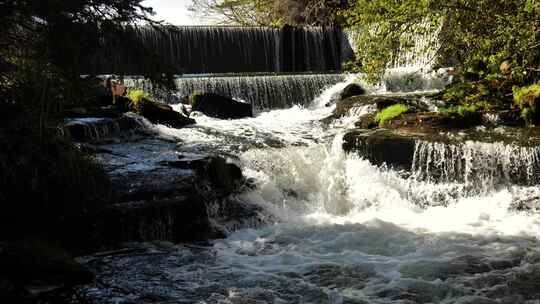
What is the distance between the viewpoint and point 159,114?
528 inches

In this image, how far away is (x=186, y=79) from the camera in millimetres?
16406

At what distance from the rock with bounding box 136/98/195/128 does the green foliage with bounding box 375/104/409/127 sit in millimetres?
4593

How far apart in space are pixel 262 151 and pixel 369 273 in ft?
15.3

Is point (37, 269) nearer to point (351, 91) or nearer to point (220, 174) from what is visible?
point (220, 174)

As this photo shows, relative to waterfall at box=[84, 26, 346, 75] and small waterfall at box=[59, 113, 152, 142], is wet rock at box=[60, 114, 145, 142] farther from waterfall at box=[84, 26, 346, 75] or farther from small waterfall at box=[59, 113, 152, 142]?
waterfall at box=[84, 26, 346, 75]

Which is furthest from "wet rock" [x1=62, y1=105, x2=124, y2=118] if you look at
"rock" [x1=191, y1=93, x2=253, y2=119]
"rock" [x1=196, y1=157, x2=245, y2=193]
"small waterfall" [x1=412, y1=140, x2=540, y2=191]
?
"small waterfall" [x1=412, y1=140, x2=540, y2=191]

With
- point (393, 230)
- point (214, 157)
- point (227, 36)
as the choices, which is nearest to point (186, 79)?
point (227, 36)

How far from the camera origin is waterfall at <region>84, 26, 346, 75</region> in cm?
1956

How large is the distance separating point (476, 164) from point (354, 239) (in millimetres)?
3036

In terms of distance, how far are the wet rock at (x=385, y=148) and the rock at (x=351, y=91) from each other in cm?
545

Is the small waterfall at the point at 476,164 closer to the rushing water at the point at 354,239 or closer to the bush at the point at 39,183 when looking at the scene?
the rushing water at the point at 354,239

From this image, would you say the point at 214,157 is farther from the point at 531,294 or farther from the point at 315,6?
the point at 315,6

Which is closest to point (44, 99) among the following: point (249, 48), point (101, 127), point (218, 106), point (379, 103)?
point (101, 127)

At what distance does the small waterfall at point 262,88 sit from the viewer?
1625cm
